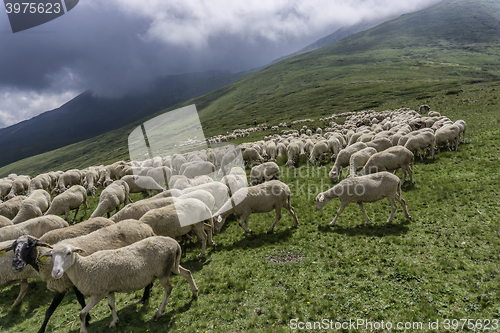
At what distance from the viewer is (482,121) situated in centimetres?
3050

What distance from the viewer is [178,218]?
12195mm

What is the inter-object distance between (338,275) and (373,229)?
4.72m

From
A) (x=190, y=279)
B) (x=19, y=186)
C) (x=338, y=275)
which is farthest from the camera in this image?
(x=19, y=186)

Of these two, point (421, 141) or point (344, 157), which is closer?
point (421, 141)

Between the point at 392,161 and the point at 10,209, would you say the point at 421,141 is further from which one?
the point at 10,209

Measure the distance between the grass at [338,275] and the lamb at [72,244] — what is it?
1196mm

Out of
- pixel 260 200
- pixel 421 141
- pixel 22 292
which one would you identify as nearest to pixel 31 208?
pixel 22 292

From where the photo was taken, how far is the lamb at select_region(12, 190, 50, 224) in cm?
1685

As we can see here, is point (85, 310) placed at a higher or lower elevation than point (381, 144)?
higher

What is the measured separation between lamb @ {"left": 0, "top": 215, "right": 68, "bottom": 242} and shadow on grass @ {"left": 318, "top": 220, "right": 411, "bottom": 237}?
51.4 ft

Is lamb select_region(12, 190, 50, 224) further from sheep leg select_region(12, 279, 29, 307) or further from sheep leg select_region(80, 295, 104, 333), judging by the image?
sheep leg select_region(80, 295, 104, 333)

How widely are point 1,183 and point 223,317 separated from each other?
36791mm

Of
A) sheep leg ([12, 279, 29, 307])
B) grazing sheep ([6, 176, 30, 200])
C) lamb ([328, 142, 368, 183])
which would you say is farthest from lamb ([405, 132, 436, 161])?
grazing sheep ([6, 176, 30, 200])

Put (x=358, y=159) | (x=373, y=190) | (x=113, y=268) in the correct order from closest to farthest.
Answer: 1. (x=113, y=268)
2. (x=373, y=190)
3. (x=358, y=159)
